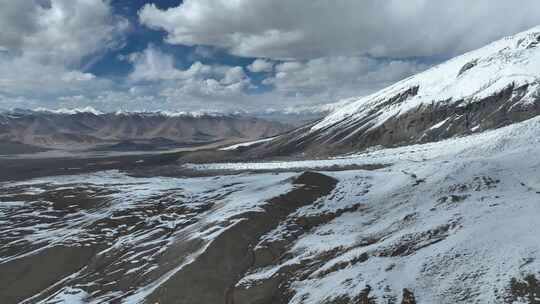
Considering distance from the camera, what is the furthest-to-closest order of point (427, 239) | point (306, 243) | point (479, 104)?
1. point (479, 104)
2. point (306, 243)
3. point (427, 239)

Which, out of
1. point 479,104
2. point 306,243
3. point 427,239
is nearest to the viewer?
point 427,239

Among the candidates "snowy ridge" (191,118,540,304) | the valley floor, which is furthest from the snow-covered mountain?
"snowy ridge" (191,118,540,304)

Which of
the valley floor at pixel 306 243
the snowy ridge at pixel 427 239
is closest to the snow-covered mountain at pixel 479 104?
the valley floor at pixel 306 243

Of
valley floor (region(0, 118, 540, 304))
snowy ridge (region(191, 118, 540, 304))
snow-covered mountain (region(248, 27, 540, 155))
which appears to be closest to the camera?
snowy ridge (region(191, 118, 540, 304))

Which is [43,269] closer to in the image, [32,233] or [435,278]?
[32,233]

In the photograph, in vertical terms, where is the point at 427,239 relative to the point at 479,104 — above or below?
below

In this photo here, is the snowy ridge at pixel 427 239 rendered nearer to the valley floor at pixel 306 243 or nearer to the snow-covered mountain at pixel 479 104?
the valley floor at pixel 306 243

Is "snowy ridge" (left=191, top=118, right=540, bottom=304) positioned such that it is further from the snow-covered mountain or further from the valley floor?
the snow-covered mountain

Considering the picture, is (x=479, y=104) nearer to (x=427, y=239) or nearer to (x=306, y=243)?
(x=306, y=243)

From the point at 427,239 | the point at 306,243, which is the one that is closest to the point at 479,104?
the point at 306,243
